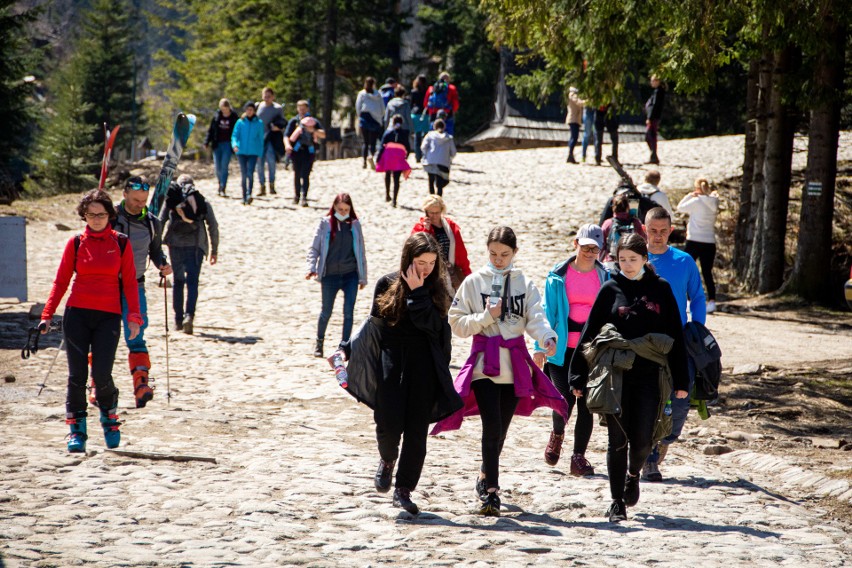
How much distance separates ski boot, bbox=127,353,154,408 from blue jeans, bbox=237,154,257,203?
14419mm

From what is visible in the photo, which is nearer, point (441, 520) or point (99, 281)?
point (441, 520)

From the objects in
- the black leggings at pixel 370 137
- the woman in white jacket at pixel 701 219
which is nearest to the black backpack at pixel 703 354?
the woman in white jacket at pixel 701 219

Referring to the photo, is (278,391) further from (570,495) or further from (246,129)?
(246,129)

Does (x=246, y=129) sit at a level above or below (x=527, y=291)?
above

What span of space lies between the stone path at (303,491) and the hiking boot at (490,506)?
7 cm

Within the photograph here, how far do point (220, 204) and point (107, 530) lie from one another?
60.2 ft

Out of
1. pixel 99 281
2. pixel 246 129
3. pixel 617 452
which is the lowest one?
pixel 617 452

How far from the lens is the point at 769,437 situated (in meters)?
10.0

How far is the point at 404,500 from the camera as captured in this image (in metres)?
6.64

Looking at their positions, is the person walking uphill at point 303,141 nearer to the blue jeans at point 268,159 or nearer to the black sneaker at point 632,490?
the blue jeans at point 268,159

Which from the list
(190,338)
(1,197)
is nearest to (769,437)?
(190,338)

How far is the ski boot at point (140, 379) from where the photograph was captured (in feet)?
29.5

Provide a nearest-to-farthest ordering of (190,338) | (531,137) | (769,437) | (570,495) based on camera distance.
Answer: (570,495) → (769,437) → (190,338) → (531,137)

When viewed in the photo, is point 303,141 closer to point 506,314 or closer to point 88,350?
point 88,350
